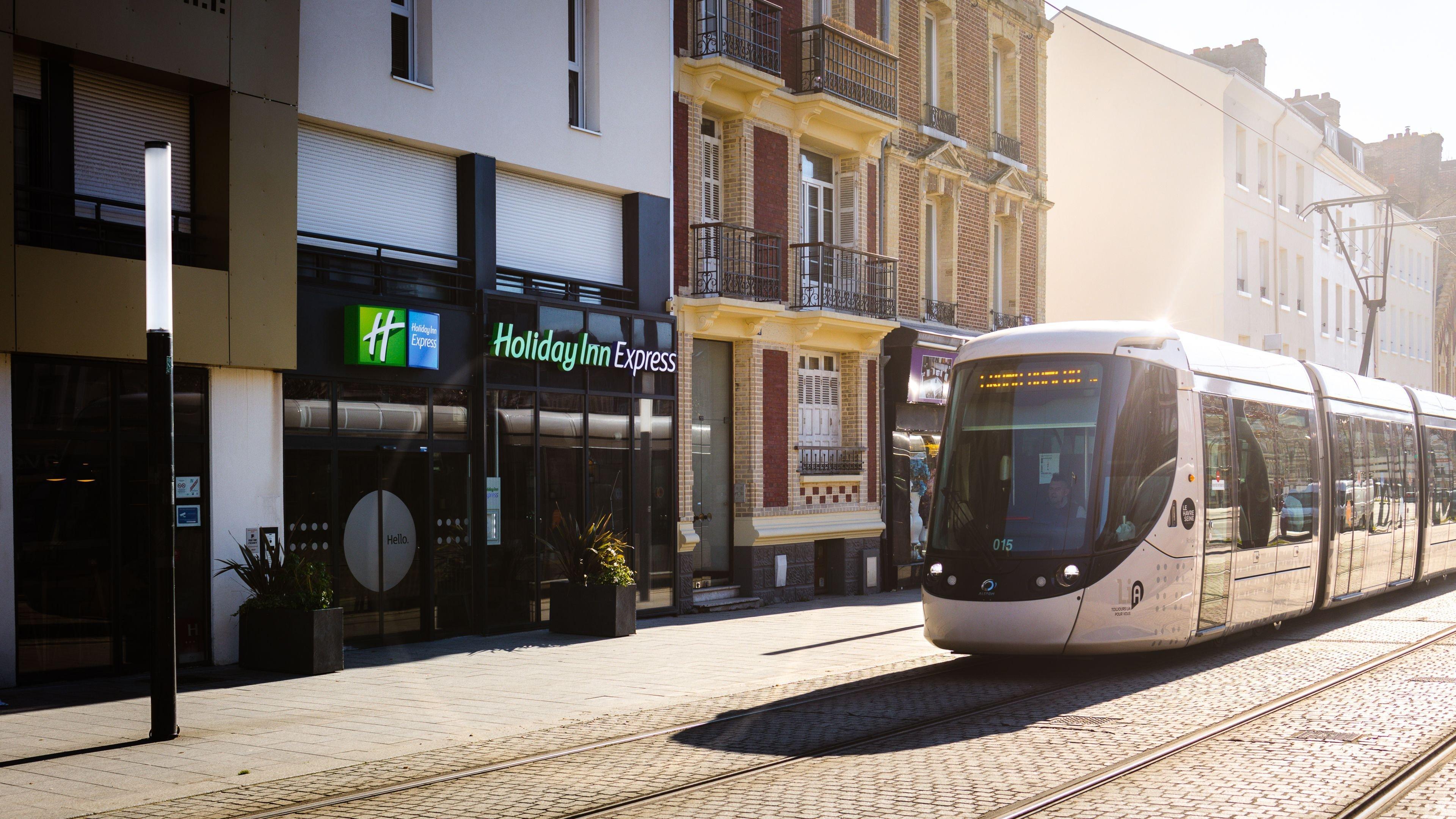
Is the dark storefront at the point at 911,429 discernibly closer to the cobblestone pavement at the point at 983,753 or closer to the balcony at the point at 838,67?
the balcony at the point at 838,67

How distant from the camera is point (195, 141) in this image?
44.2 feet

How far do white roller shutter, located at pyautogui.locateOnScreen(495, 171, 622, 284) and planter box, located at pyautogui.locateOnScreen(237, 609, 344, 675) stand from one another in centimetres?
579

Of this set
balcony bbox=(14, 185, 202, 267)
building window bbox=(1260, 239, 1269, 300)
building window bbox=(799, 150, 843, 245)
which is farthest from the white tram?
building window bbox=(1260, 239, 1269, 300)

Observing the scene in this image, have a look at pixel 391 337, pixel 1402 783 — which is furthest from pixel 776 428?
pixel 1402 783

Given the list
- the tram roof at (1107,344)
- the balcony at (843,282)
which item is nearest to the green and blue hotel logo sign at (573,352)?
the balcony at (843,282)

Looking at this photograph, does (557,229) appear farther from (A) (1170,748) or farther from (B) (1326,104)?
(B) (1326,104)

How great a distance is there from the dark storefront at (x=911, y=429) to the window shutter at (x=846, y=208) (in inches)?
74.9

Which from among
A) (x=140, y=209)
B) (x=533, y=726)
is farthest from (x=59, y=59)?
(x=533, y=726)

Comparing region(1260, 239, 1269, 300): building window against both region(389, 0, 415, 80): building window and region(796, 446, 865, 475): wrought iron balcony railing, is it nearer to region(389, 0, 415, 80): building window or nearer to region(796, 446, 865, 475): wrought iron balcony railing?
region(796, 446, 865, 475): wrought iron balcony railing

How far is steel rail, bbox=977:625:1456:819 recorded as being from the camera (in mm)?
6840

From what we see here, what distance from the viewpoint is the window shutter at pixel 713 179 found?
2058 cm

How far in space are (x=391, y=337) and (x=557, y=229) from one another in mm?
3744

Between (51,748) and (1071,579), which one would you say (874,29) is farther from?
(51,748)

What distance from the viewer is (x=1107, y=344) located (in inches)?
479
